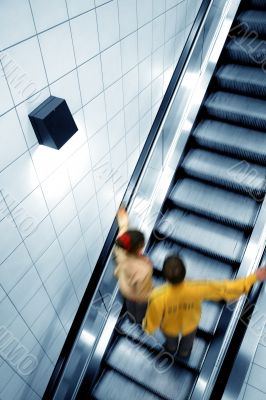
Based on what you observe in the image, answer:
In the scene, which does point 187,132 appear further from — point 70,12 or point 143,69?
point 70,12

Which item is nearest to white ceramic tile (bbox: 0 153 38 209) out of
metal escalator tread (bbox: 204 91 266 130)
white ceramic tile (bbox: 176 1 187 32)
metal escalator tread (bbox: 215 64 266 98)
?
metal escalator tread (bbox: 204 91 266 130)

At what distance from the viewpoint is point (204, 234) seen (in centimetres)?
356

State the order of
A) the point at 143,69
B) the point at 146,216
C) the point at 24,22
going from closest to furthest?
the point at 24,22 → the point at 146,216 → the point at 143,69

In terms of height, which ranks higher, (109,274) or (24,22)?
(24,22)

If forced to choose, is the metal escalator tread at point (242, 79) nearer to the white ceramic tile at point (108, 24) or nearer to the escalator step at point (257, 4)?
the escalator step at point (257, 4)

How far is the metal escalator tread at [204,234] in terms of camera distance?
11.1 ft

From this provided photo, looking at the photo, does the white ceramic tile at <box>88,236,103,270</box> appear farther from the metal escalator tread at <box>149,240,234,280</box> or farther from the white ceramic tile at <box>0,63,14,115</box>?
the white ceramic tile at <box>0,63,14,115</box>

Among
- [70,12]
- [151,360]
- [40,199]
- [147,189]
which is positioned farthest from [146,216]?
[70,12]

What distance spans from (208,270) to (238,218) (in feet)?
1.94

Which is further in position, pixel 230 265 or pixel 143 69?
pixel 143 69

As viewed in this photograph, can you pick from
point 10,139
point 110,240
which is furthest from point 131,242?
point 10,139

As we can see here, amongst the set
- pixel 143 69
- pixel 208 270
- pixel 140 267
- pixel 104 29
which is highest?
pixel 143 69

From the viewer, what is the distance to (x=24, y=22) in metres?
2.27

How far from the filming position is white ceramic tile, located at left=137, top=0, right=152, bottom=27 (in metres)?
3.52
